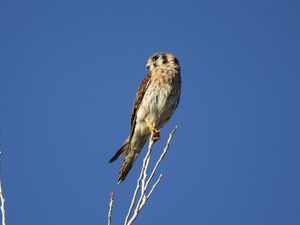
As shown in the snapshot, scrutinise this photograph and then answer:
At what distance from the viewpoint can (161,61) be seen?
6.58m

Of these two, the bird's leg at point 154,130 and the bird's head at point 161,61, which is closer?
the bird's leg at point 154,130

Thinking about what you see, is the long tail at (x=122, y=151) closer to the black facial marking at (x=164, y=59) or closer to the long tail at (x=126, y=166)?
the long tail at (x=126, y=166)

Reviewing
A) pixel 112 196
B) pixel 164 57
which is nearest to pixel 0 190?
pixel 112 196

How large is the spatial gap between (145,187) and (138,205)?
0.67ft

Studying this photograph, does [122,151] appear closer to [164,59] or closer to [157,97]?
[157,97]

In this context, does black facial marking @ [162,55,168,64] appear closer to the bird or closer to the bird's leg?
the bird

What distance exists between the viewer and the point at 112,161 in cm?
598

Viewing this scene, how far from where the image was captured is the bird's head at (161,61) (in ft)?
21.3

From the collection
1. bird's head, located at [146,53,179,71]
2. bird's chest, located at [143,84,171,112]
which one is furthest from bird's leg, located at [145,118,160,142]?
bird's head, located at [146,53,179,71]

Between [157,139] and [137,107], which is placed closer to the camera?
[157,139]

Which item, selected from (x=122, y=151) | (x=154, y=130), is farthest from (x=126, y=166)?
(x=154, y=130)

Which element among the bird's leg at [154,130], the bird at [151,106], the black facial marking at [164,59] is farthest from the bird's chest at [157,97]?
the black facial marking at [164,59]

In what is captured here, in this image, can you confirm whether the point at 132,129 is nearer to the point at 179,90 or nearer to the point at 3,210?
the point at 179,90

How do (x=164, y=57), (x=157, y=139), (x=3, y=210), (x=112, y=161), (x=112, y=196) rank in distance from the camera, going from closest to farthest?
(x=3, y=210), (x=112, y=196), (x=157, y=139), (x=112, y=161), (x=164, y=57)
